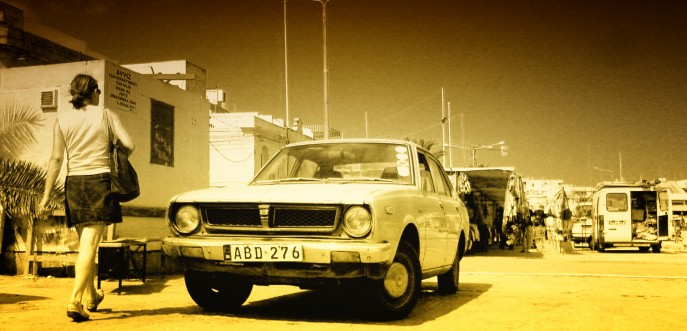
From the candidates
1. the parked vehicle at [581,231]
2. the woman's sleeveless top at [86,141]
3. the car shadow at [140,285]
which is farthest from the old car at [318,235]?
the parked vehicle at [581,231]

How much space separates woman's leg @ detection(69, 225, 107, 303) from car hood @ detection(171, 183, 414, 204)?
2.34 ft

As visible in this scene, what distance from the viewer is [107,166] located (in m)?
5.82

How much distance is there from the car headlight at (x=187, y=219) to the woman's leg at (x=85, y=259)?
0.62 m

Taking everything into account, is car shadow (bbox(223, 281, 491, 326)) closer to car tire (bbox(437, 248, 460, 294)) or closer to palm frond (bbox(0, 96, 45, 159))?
car tire (bbox(437, 248, 460, 294))

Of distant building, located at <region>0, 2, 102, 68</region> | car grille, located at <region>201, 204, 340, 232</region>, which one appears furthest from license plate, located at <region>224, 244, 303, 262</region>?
distant building, located at <region>0, 2, 102, 68</region>

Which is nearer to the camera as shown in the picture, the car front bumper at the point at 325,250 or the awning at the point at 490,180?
the car front bumper at the point at 325,250

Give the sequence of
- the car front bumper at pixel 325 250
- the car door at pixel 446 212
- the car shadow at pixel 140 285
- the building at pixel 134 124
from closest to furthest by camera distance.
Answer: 1. the car front bumper at pixel 325 250
2. the car door at pixel 446 212
3. the car shadow at pixel 140 285
4. the building at pixel 134 124

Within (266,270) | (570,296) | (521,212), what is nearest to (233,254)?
(266,270)

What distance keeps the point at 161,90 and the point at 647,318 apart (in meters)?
9.00

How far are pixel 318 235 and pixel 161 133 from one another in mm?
7557

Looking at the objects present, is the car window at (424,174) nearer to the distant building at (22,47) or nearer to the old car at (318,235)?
the old car at (318,235)

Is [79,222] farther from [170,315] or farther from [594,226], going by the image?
[594,226]

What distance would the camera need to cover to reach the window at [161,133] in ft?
39.4

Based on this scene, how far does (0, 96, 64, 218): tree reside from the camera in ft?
32.3
